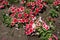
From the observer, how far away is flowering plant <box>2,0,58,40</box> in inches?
268

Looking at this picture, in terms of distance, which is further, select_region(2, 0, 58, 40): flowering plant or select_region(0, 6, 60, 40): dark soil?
select_region(0, 6, 60, 40): dark soil

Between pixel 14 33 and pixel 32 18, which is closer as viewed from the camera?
pixel 14 33

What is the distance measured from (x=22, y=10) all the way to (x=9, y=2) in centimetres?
113

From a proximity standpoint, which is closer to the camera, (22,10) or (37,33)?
(37,33)

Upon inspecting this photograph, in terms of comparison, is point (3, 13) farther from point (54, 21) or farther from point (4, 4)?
point (54, 21)

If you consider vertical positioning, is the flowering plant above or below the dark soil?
above

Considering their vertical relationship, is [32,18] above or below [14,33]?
above

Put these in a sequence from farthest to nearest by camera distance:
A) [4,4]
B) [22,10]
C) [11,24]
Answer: [4,4]
[22,10]
[11,24]

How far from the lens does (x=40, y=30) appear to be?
6.80m

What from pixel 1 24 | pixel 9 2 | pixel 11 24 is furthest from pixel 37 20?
pixel 9 2

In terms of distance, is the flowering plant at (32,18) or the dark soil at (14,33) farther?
Result: the dark soil at (14,33)

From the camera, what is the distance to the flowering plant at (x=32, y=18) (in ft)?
22.3

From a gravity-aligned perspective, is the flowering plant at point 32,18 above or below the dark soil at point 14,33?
above

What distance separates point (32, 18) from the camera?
24.3ft
